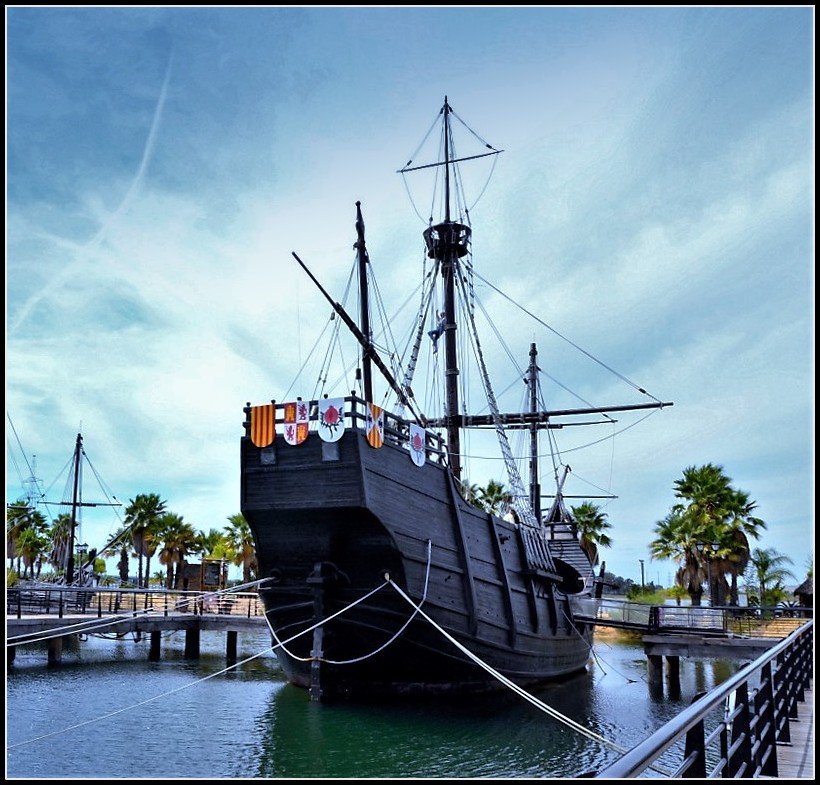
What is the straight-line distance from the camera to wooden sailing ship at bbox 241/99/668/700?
1463 cm

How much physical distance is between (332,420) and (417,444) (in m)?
2.08

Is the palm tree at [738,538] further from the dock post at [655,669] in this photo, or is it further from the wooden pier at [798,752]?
the wooden pier at [798,752]

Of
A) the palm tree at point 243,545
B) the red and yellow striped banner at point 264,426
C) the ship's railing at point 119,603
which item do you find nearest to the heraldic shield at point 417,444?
the red and yellow striped banner at point 264,426

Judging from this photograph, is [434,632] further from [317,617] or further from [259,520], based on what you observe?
[259,520]

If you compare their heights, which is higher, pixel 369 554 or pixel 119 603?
pixel 369 554

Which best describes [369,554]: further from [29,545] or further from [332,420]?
[29,545]

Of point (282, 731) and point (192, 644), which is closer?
point (282, 731)

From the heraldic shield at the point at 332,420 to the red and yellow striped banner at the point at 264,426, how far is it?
3.81ft

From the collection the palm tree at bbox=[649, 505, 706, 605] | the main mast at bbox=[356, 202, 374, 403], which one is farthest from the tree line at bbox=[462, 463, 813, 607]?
the main mast at bbox=[356, 202, 374, 403]

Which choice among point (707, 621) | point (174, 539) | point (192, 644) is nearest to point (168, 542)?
point (174, 539)

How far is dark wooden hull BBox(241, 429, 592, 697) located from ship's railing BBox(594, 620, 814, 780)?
7.56 m

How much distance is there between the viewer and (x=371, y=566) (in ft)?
49.8

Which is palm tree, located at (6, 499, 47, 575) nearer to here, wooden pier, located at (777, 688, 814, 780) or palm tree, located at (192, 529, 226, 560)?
palm tree, located at (192, 529, 226, 560)

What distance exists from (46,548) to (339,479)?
173 feet
